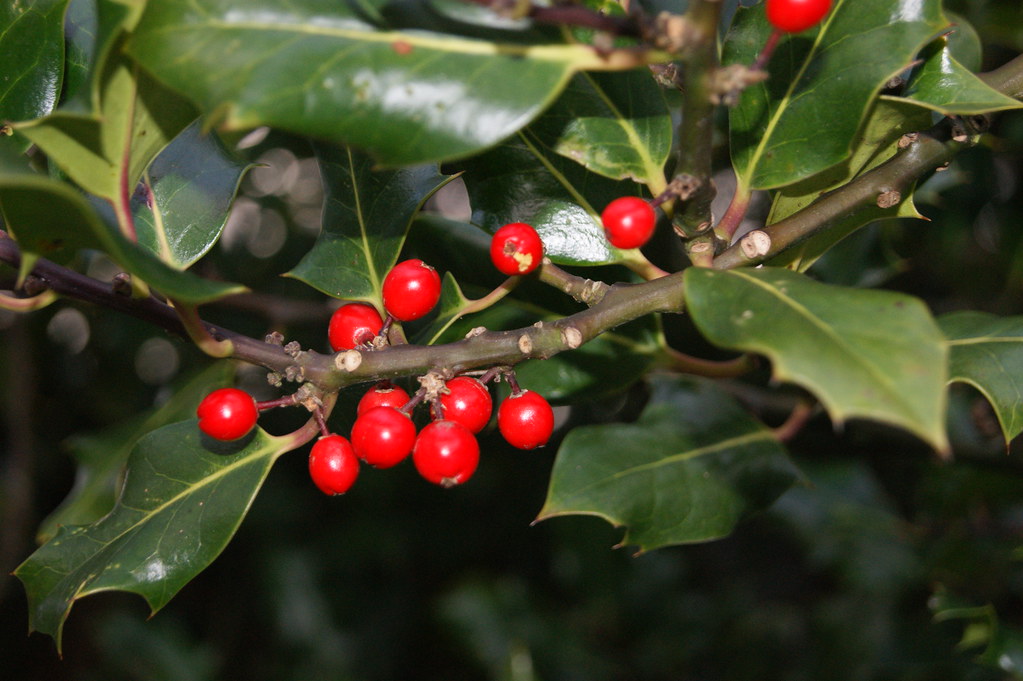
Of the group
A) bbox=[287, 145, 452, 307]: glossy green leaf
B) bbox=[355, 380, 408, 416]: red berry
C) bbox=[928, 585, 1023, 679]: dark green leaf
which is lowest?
bbox=[928, 585, 1023, 679]: dark green leaf

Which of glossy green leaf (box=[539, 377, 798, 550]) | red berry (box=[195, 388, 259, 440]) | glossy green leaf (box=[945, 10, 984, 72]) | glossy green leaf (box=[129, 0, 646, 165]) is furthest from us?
glossy green leaf (box=[945, 10, 984, 72])

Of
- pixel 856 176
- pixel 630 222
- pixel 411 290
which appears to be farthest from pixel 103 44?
pixel 856 176

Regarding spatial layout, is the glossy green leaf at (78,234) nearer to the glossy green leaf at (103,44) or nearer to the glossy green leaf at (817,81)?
the glossy green leaf at (103,44)

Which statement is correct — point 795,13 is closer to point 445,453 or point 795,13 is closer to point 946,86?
point 946,86

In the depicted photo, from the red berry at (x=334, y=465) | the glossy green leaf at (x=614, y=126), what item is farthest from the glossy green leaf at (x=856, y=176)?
the red berry at (x=334, y=465)

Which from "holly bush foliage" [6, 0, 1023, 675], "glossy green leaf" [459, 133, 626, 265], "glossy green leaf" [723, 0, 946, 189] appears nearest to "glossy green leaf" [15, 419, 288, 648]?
"holly bush foliage" [6, 0, 1023, 675]

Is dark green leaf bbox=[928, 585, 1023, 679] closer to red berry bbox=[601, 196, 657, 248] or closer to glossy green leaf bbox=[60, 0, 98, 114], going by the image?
red berry bbox=[601, 196, 657, 248]
